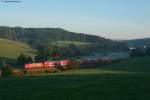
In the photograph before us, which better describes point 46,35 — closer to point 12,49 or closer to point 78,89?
point 12,49

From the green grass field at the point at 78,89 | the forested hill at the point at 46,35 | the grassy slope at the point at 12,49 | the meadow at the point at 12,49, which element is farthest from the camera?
the forested hill at the point at 46,35

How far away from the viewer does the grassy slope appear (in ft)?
357

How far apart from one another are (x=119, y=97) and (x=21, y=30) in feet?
505

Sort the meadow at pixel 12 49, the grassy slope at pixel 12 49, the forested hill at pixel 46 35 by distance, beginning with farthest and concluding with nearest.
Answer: the forested hill at pixel 46 35 → the grassy slope at pixel 12 49 → the meadow at pixel 12 49

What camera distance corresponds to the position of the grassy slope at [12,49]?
10888 cm

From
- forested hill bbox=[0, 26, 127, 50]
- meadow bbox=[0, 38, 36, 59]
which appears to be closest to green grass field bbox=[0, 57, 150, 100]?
meadow bbox=[0, 38, 36, 59]

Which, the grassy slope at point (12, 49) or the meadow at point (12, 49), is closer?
the meadow at point (12, 49)

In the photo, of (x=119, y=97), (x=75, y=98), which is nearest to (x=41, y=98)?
(x=75, y=98)

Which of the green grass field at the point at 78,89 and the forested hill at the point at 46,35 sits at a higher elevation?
the forested hill at the point at 46,35

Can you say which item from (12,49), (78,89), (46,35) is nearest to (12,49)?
(12,49)

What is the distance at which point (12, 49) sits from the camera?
4557 inches

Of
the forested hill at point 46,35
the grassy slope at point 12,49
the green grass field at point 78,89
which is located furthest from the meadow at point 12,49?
the green grass field at point 78,89

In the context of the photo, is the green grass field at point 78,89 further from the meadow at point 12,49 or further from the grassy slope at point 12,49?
the grassy slope at point 12,49

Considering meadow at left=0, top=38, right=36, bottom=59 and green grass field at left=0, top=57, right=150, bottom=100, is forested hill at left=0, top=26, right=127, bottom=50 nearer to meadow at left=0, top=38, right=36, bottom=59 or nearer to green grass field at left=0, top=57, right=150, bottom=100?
meadow at left=0, top=38, right=36, bottom=59
